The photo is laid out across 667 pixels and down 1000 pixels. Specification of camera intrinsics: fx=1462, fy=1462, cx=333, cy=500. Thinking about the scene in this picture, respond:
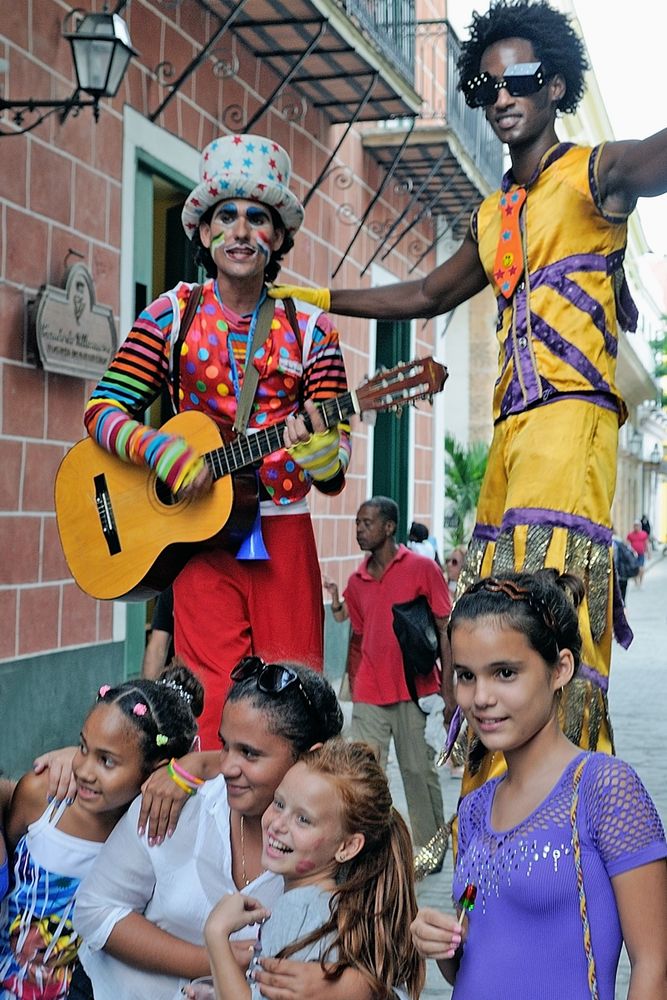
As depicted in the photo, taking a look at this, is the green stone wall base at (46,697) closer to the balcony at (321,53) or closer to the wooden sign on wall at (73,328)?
the wooden sign on wall at (73,328)

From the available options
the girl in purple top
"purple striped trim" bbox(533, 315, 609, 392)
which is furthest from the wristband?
the girl in purple top

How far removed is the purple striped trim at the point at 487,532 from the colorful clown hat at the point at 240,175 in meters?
1.04

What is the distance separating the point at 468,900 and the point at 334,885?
254mm

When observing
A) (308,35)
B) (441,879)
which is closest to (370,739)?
(441,879)

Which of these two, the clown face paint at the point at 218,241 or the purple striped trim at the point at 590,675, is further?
the clown face paint at the point at 218,241

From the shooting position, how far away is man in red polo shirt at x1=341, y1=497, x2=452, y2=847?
6.69 m

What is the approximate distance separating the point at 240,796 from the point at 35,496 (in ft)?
14.7

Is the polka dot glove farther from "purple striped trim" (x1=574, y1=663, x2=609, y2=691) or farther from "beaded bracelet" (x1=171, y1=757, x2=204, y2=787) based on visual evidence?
"beaded bracelet" (x1=171, y1=757, x2=204, y2=787)

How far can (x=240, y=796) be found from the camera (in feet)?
9.61

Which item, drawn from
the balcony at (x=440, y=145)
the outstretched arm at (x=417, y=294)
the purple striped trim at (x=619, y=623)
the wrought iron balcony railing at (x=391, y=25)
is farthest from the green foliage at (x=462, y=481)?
the purple striped trim at (x=619, y=623)

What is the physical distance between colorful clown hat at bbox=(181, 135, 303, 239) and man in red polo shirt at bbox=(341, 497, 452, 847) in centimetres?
311

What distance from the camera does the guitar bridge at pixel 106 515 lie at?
12.9 feet

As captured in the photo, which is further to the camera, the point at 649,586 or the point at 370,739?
the point at 649,586

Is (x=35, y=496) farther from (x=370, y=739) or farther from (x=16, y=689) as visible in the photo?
(x=370, y=739)
